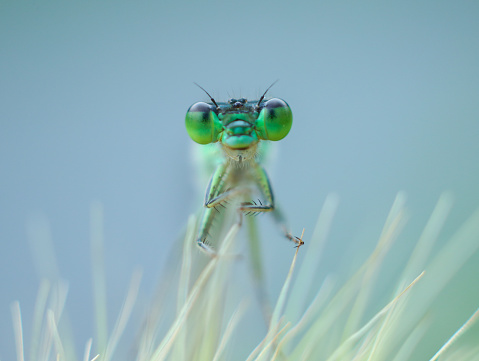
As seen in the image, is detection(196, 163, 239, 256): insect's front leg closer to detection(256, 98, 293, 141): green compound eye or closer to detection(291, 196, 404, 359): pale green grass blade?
detection(256, 98, 293, 141): green compound eye

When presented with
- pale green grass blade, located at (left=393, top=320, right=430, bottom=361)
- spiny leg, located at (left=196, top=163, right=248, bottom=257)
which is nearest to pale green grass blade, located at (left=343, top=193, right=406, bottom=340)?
pale green grass blade, located at (left=393, top=320, right=430, bottom=361)

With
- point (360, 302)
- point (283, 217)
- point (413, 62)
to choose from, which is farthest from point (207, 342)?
point (413, 62)

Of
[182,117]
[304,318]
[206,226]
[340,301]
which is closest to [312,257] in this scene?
[340,301]

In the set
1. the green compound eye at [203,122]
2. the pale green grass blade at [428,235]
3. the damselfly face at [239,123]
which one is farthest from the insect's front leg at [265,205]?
the pale green grass blade at [428,235]

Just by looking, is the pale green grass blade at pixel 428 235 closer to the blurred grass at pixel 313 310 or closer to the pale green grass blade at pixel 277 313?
the blurred grass at pixel 313 310

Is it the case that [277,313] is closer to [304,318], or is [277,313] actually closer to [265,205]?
[304,318]

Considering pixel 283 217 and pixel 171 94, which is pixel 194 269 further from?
pixel 171 94
